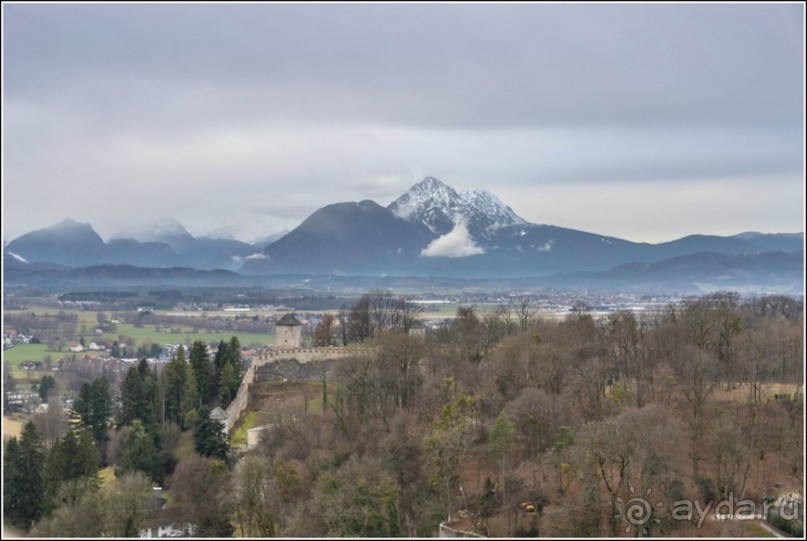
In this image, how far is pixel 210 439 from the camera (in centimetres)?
3778

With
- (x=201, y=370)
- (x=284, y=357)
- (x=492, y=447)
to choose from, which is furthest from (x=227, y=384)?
(x=492, y=447)

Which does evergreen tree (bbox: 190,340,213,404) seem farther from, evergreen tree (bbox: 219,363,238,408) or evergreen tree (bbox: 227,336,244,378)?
evergreen tree (bbox: 227,336,244,378)

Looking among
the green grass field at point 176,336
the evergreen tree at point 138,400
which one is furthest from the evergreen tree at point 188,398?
the green grass field at point 176,336

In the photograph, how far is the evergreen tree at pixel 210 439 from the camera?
123 feet

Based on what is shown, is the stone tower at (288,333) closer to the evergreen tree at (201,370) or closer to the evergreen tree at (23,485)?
the evergreen tree at (201,370)

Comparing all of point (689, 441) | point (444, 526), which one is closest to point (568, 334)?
point (689, 441)

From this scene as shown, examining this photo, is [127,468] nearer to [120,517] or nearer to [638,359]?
[120,517]

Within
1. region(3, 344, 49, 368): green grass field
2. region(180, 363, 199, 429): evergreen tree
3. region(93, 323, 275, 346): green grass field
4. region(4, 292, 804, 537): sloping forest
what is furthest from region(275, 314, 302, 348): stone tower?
region(93, 323, 275, 346): green grass field

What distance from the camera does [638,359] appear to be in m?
37.0

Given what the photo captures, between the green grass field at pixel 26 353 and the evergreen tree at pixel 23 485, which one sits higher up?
the green grass field at pixel 26 353

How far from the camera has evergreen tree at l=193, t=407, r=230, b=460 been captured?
37.5m

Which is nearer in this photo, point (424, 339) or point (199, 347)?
point (424, 339)

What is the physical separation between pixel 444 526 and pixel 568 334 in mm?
15640

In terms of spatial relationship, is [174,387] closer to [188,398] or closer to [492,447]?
[188,398]
